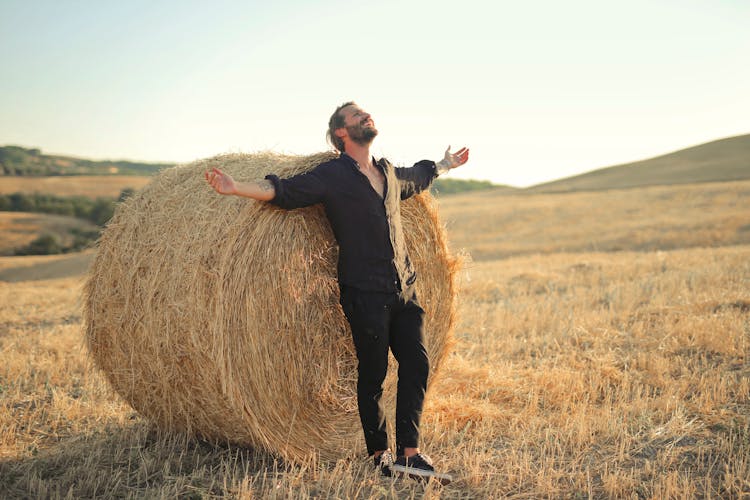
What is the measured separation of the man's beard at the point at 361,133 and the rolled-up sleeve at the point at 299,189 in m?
0.35

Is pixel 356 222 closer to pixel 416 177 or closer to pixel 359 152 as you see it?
pixel 359 152

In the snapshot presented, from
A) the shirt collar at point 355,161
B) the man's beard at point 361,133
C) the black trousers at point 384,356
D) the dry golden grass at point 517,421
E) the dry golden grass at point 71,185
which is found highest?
the dry golden grass at point 71,185

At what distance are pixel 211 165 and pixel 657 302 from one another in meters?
6.42

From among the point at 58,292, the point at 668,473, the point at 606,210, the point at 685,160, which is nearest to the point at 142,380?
the point at 668,473

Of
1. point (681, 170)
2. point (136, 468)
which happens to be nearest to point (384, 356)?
point (136, 468)

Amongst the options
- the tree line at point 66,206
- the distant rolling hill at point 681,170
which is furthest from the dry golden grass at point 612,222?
the tree line at point 66,206

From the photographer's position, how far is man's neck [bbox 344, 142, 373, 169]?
420 centimetres

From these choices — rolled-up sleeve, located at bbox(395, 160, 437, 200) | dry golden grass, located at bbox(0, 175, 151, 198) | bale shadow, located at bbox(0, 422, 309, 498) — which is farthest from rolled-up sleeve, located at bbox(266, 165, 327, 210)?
dry golden grass, located at bbox(0, 175, 151, 198)

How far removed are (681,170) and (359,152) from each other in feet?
145

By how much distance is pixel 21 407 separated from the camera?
16.9ft

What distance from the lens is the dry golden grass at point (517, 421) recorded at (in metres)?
3.79

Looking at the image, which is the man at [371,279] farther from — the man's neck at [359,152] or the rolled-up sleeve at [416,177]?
the rolled-up sleeve at [416,177]

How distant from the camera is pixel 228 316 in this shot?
12.6ft

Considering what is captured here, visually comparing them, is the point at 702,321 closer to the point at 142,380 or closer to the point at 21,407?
the point at 142,380
